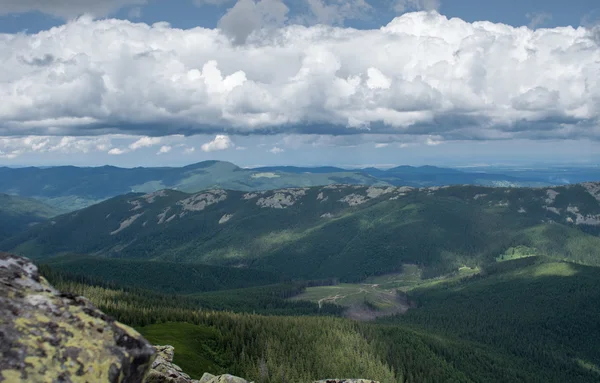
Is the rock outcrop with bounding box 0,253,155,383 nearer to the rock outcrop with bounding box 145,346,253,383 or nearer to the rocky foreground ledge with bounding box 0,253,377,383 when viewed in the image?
the rocky foreground ledge with bounding box 0,253,377,383

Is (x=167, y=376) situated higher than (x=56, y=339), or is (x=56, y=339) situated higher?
(x=56, y=339)

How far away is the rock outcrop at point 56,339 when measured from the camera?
59.5ft

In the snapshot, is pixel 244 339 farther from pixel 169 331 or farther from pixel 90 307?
pixel 90 307

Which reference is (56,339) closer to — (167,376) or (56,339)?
(56,339)

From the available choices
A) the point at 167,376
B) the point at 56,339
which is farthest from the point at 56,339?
the point at 167,376

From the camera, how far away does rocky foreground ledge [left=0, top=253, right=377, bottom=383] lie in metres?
18.1

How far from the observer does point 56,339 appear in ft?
63.6

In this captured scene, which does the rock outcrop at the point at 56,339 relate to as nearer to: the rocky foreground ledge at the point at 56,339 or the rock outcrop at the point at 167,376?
the rocky foreground ledge at the point at 56,339

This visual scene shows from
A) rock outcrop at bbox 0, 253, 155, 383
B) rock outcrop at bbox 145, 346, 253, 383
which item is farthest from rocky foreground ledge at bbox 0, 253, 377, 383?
rock outcrop at bbox 145, 346, 253, 383

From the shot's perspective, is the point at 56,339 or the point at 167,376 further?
the point at 167,376

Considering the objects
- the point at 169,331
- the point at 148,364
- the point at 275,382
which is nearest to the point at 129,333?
the point at 148,364

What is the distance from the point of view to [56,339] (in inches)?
763

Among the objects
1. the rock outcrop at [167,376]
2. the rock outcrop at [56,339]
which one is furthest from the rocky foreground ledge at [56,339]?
the rock outcrop at [167,376]

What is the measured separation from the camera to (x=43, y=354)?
18578 millimetres
